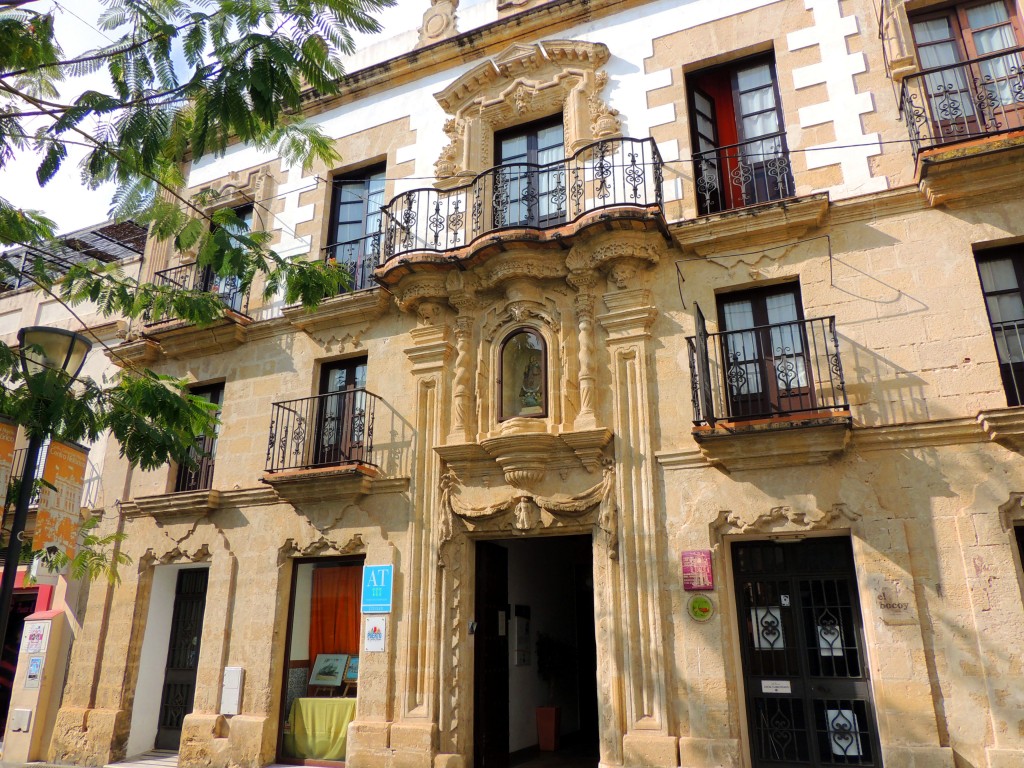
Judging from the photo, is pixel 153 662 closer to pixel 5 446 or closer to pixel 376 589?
pixel 376 589

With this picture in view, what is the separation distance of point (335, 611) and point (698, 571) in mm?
5090

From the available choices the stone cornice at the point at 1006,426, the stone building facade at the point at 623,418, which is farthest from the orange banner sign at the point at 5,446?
the stone cornice at the point at 1006,426

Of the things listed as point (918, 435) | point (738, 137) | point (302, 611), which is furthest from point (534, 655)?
point (738, 137)

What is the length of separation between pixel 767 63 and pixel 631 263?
3425mm

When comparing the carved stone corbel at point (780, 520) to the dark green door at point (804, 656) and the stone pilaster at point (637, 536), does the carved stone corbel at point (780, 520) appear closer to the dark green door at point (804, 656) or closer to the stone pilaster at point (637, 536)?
the dark green door at point (804, 656)

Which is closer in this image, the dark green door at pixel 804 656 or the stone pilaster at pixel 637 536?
the dark green door at pixel 804 656

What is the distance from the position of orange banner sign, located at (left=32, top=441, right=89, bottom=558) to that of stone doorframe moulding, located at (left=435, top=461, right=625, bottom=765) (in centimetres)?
427

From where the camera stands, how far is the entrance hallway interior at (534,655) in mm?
9938

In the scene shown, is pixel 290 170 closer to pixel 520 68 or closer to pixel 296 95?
pixel 520 68

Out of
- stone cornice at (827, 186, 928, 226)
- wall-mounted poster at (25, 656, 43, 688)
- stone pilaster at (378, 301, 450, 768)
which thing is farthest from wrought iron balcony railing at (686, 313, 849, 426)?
wall-mounted poster at (25, 656, 43, 688)

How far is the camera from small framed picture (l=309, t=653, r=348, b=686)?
34.4 ft

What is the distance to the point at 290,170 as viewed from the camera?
13359mm

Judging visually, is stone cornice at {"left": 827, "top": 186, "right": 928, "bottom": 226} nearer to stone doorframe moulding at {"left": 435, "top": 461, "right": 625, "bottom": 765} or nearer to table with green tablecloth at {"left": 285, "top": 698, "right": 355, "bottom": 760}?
stone doorframe moulding at {"left": 435, "top": 461, "right": 625, "bottom": 765}

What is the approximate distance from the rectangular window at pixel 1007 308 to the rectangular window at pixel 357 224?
797 centimetres
